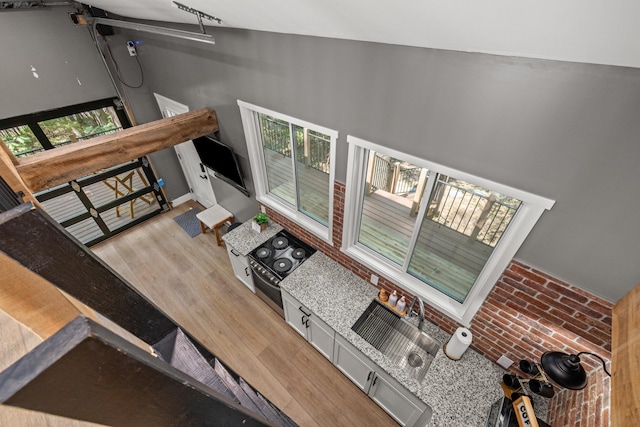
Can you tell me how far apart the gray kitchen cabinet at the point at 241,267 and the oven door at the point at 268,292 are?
11cm

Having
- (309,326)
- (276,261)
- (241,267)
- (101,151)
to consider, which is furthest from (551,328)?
(101,151)

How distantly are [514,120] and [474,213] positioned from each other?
0.90 metres

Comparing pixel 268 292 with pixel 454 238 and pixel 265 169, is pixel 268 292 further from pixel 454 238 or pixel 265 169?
pixel 454 238

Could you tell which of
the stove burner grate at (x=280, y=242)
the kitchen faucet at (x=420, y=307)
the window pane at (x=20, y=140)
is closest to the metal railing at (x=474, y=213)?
the kitchen faucet at (x=420, y=307)

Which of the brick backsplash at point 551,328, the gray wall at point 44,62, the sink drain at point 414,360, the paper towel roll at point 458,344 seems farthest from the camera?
the gray wall at point 44,62

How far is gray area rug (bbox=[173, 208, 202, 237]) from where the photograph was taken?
4895mm

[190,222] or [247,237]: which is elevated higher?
[247,237]

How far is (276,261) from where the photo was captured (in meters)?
3.11

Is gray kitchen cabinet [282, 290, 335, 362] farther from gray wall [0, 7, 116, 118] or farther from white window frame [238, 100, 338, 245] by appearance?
gray wall [0, 7, 116, 118]

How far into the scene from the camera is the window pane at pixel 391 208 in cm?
272

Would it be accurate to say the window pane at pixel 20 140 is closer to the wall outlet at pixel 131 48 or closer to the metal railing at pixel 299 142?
the wall outlet at pixel 131 48

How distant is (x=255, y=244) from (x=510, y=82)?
2820mm

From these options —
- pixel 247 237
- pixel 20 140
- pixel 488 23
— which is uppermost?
pixel 488 23

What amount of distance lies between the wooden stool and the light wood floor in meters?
0.36
